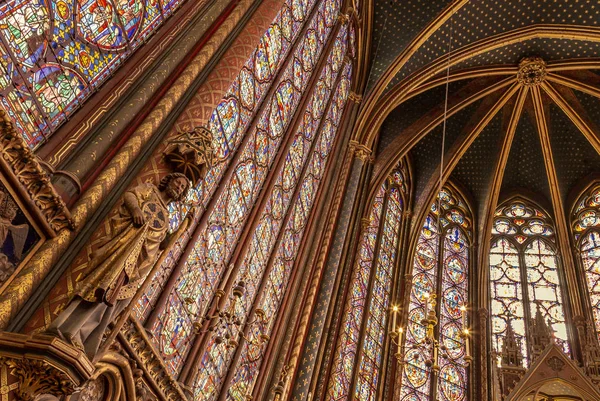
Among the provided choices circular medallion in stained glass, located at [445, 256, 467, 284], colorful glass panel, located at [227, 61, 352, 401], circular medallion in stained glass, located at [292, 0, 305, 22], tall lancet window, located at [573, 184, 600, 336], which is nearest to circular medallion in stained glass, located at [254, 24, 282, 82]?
circular medallion in stained glass, located at [292, 0, 305, 22]

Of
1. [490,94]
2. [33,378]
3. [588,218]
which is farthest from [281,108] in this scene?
[588,218]

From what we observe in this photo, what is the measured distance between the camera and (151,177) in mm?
5422

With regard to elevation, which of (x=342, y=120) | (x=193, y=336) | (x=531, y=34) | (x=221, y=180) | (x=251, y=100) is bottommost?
(x=193, y=336)

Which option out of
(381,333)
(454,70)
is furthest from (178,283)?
(454,70)

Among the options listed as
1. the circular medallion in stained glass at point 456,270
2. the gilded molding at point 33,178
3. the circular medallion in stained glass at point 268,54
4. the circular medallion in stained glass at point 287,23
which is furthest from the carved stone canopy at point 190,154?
the circular medallion in stained glass at point 456,270

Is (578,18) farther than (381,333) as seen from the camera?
Yes

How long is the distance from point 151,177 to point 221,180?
205 centimetres

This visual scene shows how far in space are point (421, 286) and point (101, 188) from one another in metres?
10.0

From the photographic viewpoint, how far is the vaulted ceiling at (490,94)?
13.2 metres

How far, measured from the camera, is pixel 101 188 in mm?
5035

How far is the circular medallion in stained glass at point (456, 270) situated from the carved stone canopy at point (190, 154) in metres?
10.1

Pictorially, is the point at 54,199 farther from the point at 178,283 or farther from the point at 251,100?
the point at 251,100

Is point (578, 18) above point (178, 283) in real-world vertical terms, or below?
above

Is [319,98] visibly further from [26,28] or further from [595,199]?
[595,199]
